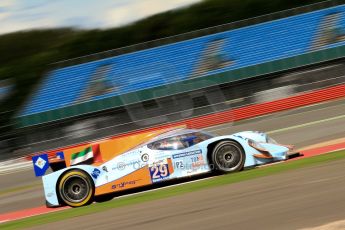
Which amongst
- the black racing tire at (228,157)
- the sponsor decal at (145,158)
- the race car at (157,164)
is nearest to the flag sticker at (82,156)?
the race car at (157,164)

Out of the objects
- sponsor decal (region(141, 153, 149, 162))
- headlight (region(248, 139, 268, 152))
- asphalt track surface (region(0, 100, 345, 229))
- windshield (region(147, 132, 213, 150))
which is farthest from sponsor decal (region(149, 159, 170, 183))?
asphalt track surface (region(0, 100, 345, 229))

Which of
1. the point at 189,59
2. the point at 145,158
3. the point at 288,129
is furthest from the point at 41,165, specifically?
the point at 189,59

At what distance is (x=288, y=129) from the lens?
15.9 meters

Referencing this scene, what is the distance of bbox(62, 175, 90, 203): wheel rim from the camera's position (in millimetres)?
9914

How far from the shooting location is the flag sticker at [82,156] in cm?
1020

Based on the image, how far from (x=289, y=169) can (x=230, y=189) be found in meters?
1.34

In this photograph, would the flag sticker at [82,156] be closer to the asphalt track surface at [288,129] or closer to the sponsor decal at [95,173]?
the sponsor decal at [95,173]

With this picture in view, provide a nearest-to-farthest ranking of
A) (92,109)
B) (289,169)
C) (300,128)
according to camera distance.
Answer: (289,169) → (300,128) → (92,109)

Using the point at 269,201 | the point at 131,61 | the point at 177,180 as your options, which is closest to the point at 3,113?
the point at 131,61

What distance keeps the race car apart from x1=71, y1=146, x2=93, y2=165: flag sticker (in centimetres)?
15

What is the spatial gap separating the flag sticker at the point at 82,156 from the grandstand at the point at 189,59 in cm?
1401

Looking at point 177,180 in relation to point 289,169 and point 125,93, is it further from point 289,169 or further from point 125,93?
point 125,93

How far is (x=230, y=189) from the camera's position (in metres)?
7.45

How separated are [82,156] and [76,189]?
63 cm
